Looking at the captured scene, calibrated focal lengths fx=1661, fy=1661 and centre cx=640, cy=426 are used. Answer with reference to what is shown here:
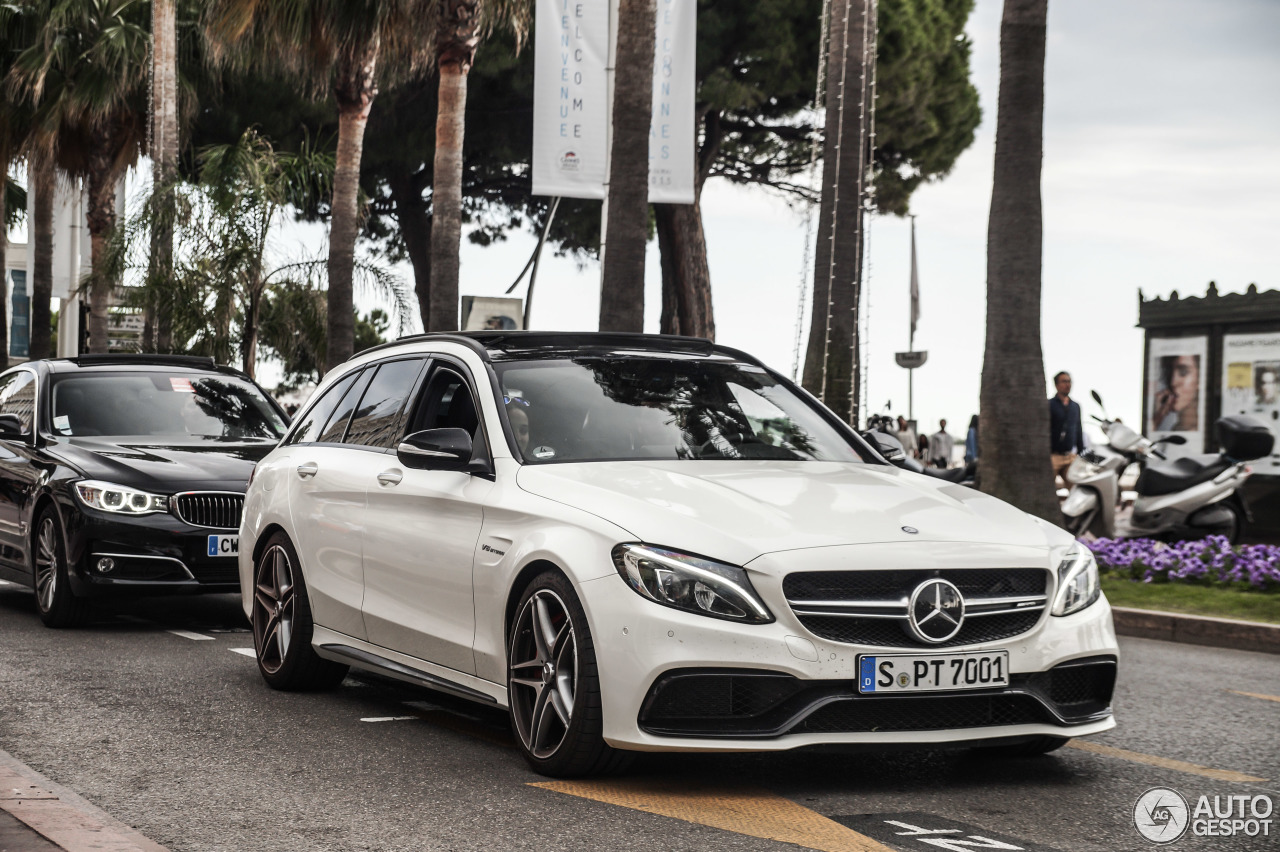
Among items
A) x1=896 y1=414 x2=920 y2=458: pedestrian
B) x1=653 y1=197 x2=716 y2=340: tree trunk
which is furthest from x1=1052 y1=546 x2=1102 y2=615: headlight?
x1=896 y1=414 x2=920 y2=458: pedestrian

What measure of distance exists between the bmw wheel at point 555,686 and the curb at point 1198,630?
584 centimetres

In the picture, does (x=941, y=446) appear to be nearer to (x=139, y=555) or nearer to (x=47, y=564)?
(x=47, y=564)

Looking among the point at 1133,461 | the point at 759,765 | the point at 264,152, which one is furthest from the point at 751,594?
the point at 264,152

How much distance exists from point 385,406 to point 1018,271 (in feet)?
25.1

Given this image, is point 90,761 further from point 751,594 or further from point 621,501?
point 751,594

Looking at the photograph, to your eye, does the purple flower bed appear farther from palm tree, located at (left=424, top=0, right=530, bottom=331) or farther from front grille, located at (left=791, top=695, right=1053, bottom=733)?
palm tree, located at (left=424, top=0, right=530, bottom=331)

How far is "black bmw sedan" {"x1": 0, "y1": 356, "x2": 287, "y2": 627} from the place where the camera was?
971 cm

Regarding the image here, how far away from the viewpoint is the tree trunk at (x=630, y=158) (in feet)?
47.6

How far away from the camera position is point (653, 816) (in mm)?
5094

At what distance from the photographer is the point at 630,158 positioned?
14508 mm

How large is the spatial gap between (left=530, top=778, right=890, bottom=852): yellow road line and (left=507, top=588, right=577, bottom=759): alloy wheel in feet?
0.60

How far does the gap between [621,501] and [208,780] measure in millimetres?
1750

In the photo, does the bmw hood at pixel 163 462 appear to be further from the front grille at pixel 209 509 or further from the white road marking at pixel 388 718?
the white road marking at pixel 388 718
